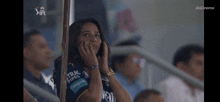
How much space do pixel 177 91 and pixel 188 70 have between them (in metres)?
0.24

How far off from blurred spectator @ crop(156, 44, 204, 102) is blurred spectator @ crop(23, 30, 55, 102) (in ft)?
4.45

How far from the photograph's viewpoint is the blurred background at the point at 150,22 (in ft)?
6.03

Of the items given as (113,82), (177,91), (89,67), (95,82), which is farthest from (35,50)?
(177,91)

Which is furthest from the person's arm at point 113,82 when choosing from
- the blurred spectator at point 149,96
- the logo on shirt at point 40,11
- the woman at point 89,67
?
the logo on shirt at point 40,11

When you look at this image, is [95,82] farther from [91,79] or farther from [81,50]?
[81,50]

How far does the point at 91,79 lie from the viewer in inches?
A: 72.5

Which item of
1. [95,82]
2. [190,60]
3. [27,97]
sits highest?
[190,60]

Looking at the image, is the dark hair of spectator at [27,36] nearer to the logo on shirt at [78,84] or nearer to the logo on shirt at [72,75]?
the logo on shirt at [72,75]

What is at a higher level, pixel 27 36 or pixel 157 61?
pixel 27 36

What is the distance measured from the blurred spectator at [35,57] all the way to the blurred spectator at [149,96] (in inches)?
39.9
